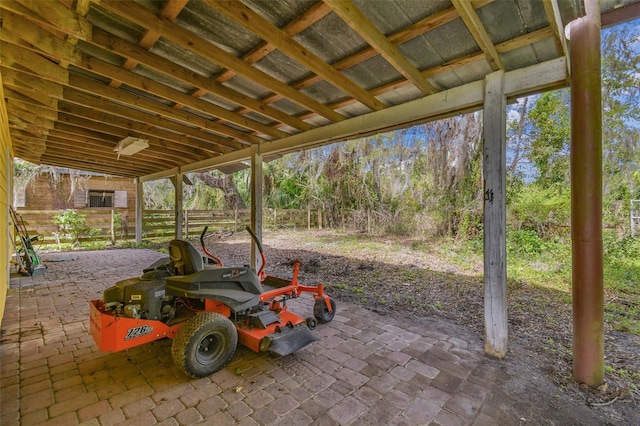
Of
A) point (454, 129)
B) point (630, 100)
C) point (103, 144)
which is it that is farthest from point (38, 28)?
point (630, 100)

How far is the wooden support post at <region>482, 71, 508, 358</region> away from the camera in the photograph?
7.63 ft

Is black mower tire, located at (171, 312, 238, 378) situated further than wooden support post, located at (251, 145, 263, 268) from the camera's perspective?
No

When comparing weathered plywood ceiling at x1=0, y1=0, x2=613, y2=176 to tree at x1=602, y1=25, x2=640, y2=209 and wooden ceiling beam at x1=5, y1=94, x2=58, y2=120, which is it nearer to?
wooden ceiling beam at x1=5, y1=94, x2=58, y2=120

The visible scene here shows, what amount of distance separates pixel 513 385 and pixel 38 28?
426 centimetres

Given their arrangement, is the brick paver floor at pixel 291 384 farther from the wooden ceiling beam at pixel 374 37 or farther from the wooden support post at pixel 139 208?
the wooden support post at pixel 139 208

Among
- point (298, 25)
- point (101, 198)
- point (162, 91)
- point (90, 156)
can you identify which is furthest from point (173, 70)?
point (101, 198)

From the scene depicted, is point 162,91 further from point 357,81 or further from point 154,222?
point 154,222

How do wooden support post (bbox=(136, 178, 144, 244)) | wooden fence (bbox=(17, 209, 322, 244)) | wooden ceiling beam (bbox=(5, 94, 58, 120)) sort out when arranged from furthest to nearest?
1. wooden support post (bbox=(136, 178, 144, 244))
2. wooden fence (bbox=(17, 209, 322, 244))
3. wooden ceiling beam (bbox=(5, 94, 58, 120))

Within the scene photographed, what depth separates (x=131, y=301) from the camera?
2049 millimetres

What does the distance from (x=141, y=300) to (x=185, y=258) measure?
1.37 ft

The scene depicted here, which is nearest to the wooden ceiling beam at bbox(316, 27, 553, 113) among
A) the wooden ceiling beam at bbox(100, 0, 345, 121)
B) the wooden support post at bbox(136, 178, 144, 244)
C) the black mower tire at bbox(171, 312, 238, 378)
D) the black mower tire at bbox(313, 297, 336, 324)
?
the wooden ceiling beam at bbox(100, 0, 345, 121)

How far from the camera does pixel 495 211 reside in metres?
2.34

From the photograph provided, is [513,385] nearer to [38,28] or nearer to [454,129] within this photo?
[38,28]

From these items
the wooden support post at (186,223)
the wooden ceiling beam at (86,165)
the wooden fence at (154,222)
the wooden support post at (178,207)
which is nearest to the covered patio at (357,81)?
the wooden ceiling beam at (86,165)
